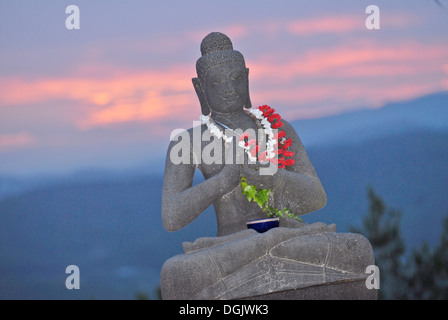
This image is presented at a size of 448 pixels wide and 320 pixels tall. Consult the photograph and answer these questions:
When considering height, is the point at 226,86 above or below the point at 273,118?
above

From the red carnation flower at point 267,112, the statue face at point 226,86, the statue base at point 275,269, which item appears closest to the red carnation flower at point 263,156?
the red carnation flower at point 267,112

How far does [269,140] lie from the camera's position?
736 centimetres

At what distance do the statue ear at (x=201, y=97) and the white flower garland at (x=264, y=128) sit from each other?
205 mm

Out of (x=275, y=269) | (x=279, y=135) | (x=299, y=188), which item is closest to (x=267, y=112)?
(x=279, y=135)

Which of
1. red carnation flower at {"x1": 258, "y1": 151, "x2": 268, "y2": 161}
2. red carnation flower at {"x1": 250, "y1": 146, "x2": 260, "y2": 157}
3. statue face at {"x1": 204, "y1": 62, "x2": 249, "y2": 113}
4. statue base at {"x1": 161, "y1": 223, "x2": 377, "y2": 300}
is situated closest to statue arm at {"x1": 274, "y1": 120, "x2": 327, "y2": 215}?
red carnation flower at {"x1": 258, "y1": 151, "x2": 268, "y2": 161}

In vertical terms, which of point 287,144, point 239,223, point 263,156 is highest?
point 287,144

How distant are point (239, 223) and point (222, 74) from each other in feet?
4.65

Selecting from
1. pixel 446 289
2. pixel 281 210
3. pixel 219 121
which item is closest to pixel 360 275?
pixel 281 210

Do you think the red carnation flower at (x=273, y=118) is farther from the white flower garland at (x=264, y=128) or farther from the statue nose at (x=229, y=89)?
the statue nose at (x=229, y=89)

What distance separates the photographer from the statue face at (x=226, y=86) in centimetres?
748

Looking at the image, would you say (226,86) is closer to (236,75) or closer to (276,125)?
(236,75)

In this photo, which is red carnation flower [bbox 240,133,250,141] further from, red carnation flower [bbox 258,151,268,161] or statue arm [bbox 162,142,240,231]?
statue arm [bbox 162,142,240,231]

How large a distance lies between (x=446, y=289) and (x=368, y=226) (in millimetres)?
1429
